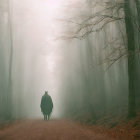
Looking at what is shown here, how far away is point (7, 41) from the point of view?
31.6 metres

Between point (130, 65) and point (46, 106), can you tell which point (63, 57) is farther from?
point (130, 65)

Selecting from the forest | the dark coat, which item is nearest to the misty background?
the forest

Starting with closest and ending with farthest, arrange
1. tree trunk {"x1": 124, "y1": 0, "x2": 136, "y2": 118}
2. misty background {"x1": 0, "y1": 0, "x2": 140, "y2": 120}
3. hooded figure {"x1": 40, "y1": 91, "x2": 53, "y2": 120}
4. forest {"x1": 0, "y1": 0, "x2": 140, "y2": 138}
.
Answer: tree trunk {"x1": 124, "y1": 0, "x2": 136, "y2": 118}
forest {"x1": 0, "y1": 0, "x2": 140, "y2": 138}
hooded figure {"x1": 40, "y1": 91, "x2": 53, "y2": 120}
misty background {"x1": 0, "y1": 0, "x2": 140, "y2": 120}

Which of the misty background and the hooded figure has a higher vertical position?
the misty background

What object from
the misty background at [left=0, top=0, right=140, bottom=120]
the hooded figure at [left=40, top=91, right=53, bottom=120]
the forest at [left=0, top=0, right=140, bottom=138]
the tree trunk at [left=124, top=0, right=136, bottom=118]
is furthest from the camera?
the misty background at [left=0, top=0, right=140, bottom=120]

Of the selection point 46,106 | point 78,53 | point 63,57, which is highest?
point 63,57

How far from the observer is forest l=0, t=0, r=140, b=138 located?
48.9 ft

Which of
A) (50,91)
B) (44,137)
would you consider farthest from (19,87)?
(50,91)

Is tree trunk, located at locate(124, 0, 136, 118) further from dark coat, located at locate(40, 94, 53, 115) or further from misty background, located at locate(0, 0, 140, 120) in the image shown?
dark coat, located at locate(40, 94, 53, 115)

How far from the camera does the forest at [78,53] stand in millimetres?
14898

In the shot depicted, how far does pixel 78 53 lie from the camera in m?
37.1

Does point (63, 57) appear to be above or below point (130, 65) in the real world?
above

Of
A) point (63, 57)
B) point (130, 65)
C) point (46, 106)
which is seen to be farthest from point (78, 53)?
point (130, 65)

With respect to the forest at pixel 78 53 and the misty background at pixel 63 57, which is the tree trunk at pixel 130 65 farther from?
the misty background at pixel 63 57
